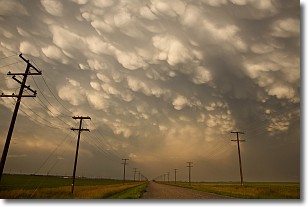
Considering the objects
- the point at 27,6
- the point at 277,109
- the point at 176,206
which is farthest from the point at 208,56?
the point at 27,6

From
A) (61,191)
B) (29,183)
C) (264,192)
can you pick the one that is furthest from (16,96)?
(29,183)

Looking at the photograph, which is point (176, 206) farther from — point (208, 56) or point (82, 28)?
point (82, 28)

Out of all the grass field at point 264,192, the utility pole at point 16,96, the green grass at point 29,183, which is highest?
the utility pole at point 16,96

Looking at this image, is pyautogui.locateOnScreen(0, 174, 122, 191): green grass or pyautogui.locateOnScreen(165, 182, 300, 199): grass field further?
pyautogui.locateOnScreen(0, 174, 122, 191): green grass

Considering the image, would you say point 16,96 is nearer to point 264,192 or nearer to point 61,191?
point 61,191

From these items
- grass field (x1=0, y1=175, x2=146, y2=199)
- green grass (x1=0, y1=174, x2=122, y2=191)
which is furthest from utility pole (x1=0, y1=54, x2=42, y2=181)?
green grass (x1=0, y1=174, x2=122, y2=191)

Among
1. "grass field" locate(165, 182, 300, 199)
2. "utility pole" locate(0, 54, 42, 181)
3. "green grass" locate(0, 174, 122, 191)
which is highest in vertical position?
"utility pole" locate(0, 54, 42, 181)

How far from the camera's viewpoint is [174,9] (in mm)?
9031

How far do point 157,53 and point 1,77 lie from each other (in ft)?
18.7

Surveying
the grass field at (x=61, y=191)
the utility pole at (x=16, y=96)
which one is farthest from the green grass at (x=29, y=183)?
the utility pole at (x=16, y=96)

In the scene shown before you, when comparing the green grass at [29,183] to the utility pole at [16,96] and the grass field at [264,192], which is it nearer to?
the utility pole at [16,96]

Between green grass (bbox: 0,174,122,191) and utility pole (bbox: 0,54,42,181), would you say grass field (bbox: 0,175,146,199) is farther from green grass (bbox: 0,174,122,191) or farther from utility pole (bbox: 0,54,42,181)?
utility pole (bbox: 0,54,42,181)

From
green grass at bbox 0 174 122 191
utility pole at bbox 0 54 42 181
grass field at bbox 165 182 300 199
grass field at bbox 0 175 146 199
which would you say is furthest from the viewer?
green grass at bbox 0 174 122 191

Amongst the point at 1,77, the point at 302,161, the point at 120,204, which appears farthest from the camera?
the point at 1,77
